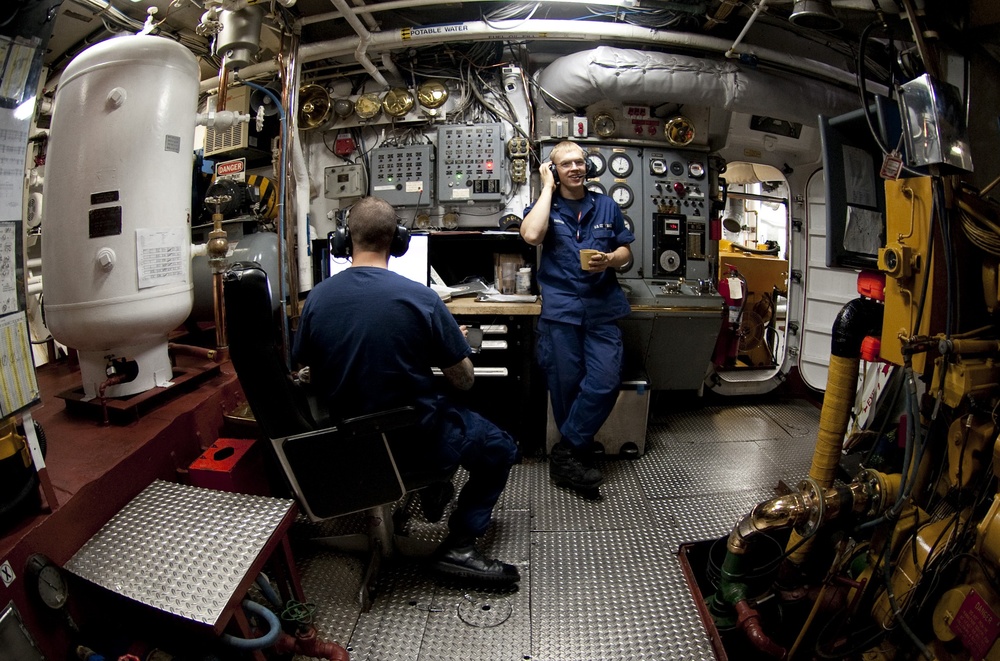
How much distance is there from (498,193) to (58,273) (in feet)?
9.02

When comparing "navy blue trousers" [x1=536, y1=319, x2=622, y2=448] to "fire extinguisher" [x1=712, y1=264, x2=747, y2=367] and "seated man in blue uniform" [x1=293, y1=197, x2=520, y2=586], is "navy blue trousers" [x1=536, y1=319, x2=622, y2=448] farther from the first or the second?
"fire extinguisher" [x1=712, y1=264, x2=747, y2=367]

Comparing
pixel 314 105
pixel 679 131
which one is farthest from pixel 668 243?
pixel 314 105

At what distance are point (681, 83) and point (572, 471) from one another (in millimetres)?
2725

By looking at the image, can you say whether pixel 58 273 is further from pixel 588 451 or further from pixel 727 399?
pixel 727 399

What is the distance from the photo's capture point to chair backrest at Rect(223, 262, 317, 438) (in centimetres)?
135

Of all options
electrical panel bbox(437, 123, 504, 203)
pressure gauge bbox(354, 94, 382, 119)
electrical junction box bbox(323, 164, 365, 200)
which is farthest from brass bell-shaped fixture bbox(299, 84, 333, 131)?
electrical panel bbox(437, 123, 504, 203)

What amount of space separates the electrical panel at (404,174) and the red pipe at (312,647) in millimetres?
3069

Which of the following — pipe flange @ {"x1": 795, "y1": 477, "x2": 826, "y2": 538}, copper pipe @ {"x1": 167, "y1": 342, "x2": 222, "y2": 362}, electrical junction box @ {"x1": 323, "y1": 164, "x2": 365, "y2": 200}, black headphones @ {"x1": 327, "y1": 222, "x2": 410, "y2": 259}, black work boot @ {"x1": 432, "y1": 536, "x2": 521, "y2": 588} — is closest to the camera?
pipe flange @ {"x1": 795, "y1": 477, "x2": 826, "y2": 538}

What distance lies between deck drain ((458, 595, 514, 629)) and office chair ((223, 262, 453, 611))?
0.42 meters

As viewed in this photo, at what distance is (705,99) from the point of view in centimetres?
335

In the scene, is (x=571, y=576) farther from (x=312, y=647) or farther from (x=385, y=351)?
(x=385, y=351)

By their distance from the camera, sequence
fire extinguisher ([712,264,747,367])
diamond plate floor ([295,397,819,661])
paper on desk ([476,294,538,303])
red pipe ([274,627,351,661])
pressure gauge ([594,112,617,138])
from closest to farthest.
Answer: red pipe ([274,627,351,661]) → diamond plate floor ([295,397,819,661]) → paper on desk ([476,294,538,303]) → pressure gauge ([594,112,617,138]) → fire extinguisher ([712,264,747,367])

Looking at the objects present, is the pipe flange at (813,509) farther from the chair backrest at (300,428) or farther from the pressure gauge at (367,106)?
the pressure gauge at (367,106)

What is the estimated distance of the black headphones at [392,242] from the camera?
2.02m
